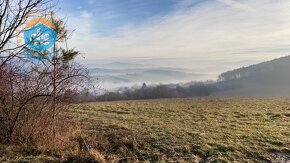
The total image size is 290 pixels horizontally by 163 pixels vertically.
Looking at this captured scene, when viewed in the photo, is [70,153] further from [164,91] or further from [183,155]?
[164,91]

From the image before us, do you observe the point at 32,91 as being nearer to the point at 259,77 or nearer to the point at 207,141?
the point at 207,141

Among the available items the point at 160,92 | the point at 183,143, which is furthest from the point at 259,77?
the point at 183,143

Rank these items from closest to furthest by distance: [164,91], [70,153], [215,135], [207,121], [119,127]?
[70,153], [215,135], [119,127], [207,121], [164,91]

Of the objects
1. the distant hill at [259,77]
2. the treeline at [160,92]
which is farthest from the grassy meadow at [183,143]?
the distant hill at [259,77]

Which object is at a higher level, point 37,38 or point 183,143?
point 37,38

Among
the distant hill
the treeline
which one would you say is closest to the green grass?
the treeline

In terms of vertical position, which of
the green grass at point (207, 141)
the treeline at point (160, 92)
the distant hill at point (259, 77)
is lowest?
the green grass at point (207, 141)

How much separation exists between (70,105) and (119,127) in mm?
2324

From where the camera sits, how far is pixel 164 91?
185 feet

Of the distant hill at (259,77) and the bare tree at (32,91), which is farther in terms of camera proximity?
the distant hill at (259,77)

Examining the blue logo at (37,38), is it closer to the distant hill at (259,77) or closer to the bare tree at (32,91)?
the bare tree at (32,91)

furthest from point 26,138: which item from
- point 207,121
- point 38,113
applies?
point 207,121

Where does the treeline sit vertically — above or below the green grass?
above

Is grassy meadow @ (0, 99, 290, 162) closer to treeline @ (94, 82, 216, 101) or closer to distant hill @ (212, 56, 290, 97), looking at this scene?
treeline @ (94, 82, 216, 101)
